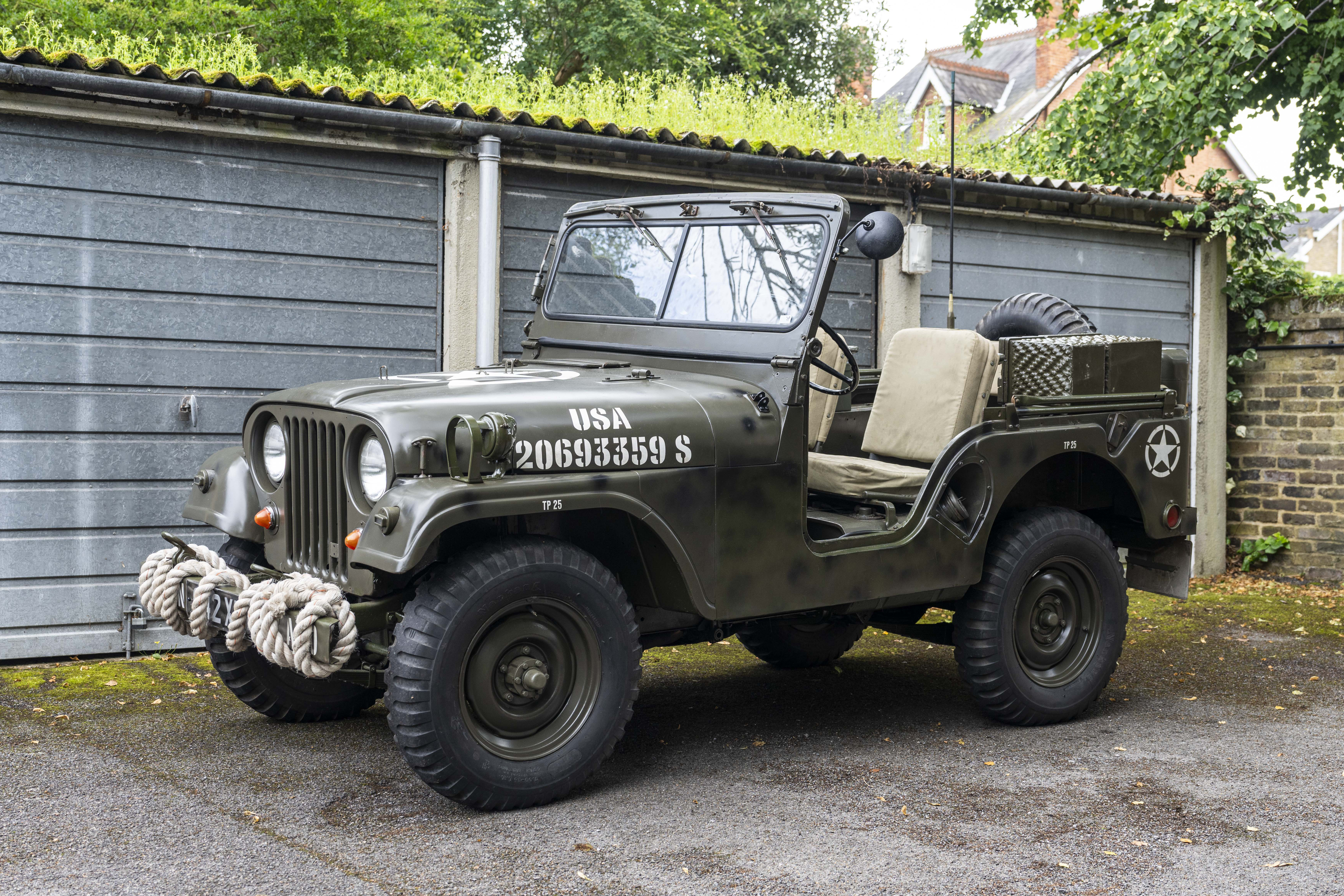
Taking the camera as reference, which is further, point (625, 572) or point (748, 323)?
point (748, 323)

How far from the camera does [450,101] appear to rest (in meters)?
7.94

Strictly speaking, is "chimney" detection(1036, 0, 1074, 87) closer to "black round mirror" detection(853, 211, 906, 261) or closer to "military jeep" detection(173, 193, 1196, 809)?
"military jeep" detection(173, 193, 1196, 809)

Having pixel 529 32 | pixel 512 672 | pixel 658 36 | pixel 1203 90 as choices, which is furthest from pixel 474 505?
pixel 529 32

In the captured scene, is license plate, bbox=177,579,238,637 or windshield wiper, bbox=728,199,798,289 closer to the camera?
Answer: license plate, bbox=177,579,238,637

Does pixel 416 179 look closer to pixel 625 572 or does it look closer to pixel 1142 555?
pixel 625 572

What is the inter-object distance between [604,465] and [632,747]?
140cm

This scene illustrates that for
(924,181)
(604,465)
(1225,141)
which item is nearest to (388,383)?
(604,465)

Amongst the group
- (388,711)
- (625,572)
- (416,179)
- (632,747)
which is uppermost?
(416,179)

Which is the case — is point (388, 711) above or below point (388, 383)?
below

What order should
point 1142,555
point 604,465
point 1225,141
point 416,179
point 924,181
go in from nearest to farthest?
point 604,465, point 1142,555, point 416,179, point 924,181, point 1225,141

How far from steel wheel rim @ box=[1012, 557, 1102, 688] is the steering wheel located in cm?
119

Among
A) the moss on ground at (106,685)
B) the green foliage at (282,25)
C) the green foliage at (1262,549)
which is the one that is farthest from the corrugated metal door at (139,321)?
the green foliage at (282,25)

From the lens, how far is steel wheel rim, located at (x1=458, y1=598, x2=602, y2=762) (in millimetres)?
4160

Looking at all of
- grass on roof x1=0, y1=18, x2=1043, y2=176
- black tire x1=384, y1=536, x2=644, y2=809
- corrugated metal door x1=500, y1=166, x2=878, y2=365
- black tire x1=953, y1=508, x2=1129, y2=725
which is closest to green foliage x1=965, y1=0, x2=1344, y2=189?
grass on roof x1=0, y1=18, x2=1043, y2=176
